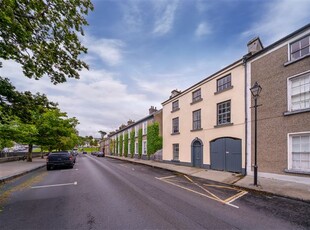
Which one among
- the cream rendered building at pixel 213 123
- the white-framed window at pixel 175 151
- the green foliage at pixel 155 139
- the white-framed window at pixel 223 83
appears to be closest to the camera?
the cream rendered building at pixel 213 123

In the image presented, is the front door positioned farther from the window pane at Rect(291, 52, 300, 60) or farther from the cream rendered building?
the window pane at Rect(291, 52, 300, 60)

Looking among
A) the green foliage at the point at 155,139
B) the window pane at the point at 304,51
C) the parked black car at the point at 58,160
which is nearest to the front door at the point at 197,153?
the green foliage at the point at 155,139

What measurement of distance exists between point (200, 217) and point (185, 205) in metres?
1.15

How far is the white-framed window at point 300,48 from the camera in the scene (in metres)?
10.5

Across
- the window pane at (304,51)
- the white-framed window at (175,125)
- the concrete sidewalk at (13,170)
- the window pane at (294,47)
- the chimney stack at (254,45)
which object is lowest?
the concrete sidewalk at (13,170)

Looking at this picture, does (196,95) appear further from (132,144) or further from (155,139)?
(132,144)

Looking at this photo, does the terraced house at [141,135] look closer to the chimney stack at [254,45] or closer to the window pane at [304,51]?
the chimney stack at [254,45]

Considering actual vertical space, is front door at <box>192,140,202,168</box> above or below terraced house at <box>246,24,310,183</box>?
below

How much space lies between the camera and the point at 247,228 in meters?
4.86

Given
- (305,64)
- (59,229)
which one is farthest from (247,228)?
(305,64)

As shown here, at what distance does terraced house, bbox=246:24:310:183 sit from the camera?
10281 mm

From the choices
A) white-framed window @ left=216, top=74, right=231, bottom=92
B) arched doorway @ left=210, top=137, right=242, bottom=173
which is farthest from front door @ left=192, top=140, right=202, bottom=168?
white-framed window @ left=216, top=74, right=231, bottom=92

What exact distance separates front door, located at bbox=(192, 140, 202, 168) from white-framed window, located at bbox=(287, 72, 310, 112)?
8823 mm

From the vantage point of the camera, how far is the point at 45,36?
6.80 m
